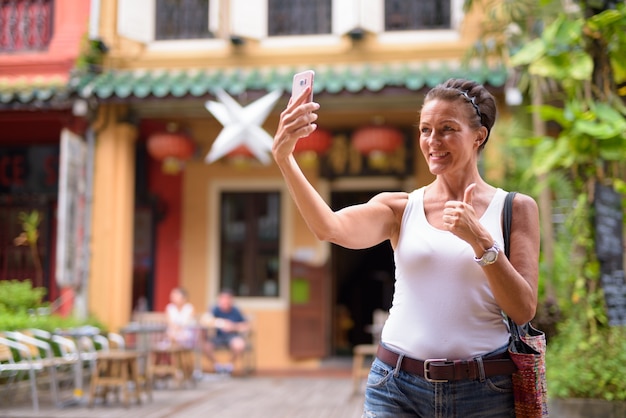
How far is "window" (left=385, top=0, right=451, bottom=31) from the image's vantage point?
11062 millimetres

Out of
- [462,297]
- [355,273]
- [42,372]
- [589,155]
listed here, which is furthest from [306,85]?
[355,273]

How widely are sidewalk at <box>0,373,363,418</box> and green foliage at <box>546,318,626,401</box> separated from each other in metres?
2.74

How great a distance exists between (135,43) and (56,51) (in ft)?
3.69

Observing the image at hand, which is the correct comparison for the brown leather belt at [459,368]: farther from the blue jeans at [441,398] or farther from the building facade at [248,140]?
the building facade at [248,140]

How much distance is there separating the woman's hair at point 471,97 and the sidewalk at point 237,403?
5.69 metres

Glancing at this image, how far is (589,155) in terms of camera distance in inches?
215

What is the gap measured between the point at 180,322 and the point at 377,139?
3.71 metres

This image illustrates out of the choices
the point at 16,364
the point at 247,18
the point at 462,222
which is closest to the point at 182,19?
the point at 247,18

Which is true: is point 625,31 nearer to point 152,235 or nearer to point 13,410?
point 13,410

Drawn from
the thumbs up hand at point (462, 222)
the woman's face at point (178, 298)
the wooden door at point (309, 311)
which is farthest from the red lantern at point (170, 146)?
the thumbs up hand at point (462, 222)

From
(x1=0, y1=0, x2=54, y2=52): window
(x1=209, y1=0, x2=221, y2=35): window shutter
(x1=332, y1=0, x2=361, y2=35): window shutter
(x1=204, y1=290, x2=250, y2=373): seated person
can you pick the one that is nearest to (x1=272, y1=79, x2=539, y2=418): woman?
(x1=332, y1=0, x2=361, y2=35): window shutter

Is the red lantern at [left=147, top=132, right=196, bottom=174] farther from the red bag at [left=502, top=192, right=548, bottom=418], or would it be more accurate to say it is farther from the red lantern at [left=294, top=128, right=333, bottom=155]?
the red bag at [left=502, top=192, right=548, bottom=418]

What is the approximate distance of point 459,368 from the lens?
6.90 feet

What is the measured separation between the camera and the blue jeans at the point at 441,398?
2119 mm
